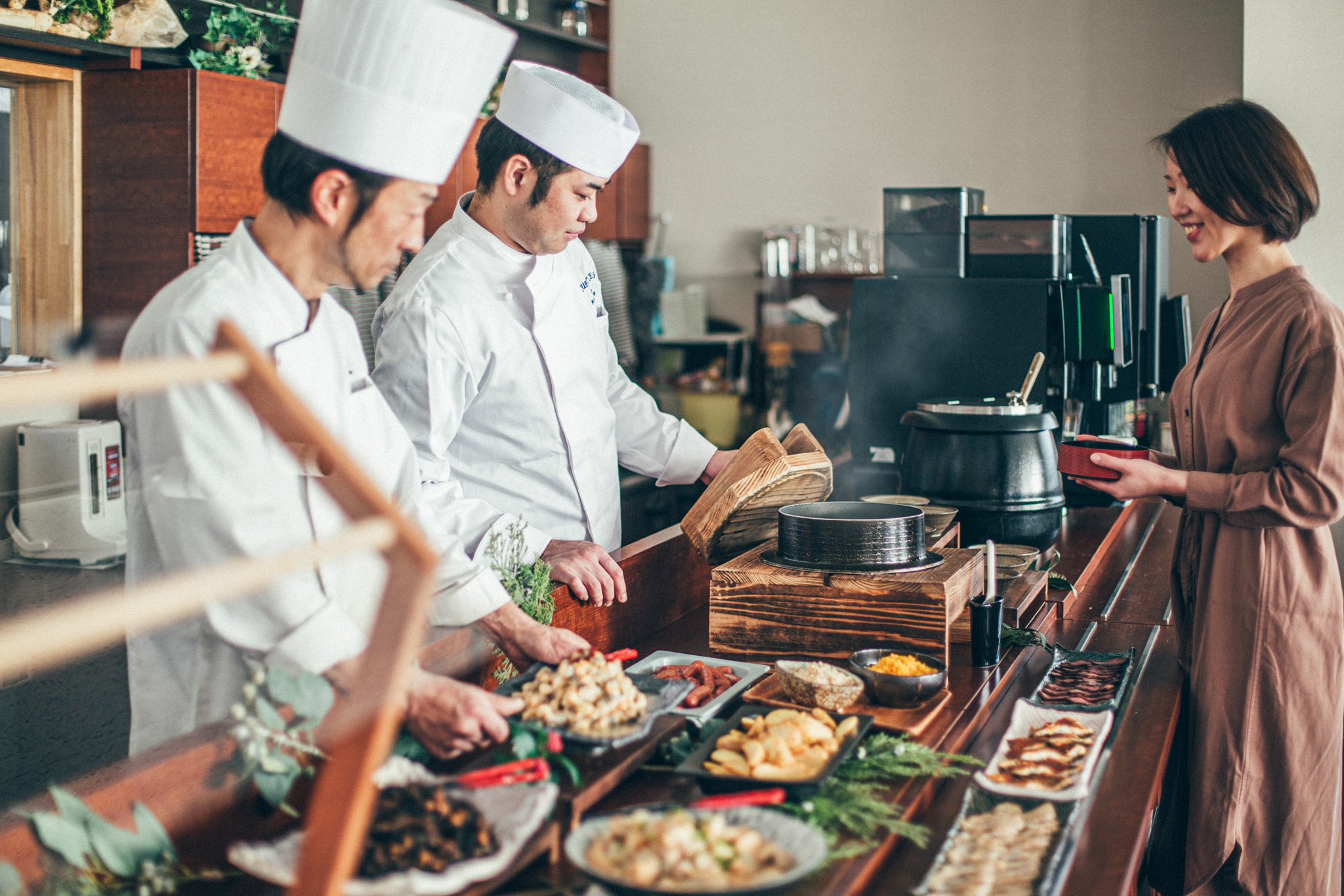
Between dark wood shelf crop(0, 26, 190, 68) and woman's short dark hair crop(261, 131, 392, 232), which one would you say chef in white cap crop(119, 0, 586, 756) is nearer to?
woman's short dark hair crop(261, 131, 392, 232)

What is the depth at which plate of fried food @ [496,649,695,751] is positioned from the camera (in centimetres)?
143

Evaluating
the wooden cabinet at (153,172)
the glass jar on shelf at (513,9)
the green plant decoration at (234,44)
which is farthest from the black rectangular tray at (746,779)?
the glass jar on shelf at (513,9)

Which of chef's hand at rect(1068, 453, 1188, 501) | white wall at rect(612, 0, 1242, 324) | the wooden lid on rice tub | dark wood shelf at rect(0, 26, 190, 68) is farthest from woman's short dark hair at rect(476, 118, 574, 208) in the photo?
white wall at rect(612, 0, 1242, 324)

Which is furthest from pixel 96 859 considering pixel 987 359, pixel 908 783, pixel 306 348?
pixel 987 359

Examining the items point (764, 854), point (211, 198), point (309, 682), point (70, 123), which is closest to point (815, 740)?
point (764, 854)

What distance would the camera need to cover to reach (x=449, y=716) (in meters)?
1.37

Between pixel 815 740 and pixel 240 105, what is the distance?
12.5 feet

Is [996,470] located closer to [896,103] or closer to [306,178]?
[306,178]

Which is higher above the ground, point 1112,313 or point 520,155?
point 520,155

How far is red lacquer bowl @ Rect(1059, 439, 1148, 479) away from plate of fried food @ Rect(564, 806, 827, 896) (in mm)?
1303

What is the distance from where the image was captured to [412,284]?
2.37 m

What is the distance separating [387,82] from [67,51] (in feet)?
11.1

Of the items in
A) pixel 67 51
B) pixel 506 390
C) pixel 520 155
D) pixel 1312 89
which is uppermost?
pixel 67 51

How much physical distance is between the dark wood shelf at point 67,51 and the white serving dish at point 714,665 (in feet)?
10.4
